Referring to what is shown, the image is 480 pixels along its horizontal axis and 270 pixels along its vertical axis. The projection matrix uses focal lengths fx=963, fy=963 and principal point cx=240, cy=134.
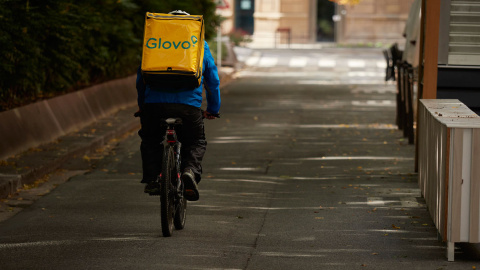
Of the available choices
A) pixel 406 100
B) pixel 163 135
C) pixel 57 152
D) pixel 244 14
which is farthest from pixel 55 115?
pixel 244 14

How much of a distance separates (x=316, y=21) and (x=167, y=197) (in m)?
56.8

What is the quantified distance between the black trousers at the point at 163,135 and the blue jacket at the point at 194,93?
0.16ft

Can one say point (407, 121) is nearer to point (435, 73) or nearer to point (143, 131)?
point (435, 73)

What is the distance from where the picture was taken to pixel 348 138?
16.0 m

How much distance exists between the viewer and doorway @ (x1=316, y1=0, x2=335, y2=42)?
209 ft

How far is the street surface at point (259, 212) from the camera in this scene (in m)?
7.42

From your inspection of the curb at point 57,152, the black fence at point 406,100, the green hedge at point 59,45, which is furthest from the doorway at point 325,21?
the black fence at point 406,100

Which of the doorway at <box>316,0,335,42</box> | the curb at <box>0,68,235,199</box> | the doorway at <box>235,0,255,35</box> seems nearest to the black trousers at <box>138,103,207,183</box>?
the curb at <box>0,68,235,199</box>

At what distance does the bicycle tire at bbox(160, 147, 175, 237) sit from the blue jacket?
439mm

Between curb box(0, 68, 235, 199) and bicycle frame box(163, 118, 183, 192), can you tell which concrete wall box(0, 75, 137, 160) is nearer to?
curb box(0, 68, 235, 199)

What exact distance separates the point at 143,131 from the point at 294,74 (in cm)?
2668

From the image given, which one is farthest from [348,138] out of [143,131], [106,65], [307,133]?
[143,131]

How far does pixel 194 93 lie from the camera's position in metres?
8.31

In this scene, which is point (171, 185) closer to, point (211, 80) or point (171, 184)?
point (171, 184)
